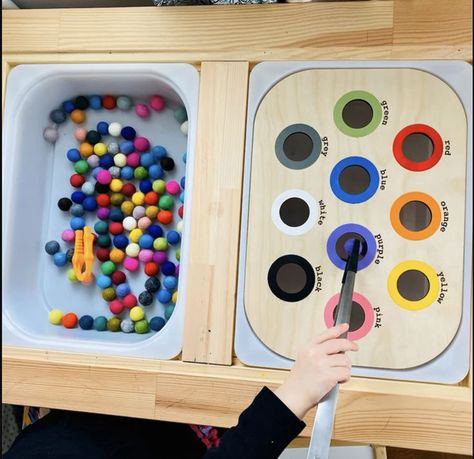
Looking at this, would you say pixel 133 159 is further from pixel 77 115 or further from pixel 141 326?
pixel 141 326

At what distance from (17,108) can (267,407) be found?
0.66 metres

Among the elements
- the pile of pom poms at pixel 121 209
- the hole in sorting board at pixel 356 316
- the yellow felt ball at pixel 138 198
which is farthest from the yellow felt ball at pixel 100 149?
the hole in sorting board at pixel 356 316

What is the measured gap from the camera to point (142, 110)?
3.34 feet

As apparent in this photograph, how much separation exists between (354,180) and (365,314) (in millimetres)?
206

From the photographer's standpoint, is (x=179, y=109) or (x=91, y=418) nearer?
(x=91, y=418)

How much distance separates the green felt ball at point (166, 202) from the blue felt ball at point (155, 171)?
0.04 metres

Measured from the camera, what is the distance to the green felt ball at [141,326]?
3.17 ft

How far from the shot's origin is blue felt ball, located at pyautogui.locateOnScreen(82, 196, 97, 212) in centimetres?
101

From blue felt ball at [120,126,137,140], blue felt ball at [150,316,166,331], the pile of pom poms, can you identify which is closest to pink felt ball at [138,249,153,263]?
the pile of pom poms

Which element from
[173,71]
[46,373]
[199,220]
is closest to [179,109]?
[173,71]

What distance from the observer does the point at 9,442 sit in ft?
3.67

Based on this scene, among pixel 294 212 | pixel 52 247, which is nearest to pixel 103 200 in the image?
pixel 52 247

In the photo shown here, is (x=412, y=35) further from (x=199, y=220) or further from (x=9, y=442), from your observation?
(x=9, y=442)

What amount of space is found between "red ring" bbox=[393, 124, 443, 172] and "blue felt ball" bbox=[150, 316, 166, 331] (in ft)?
1.59
